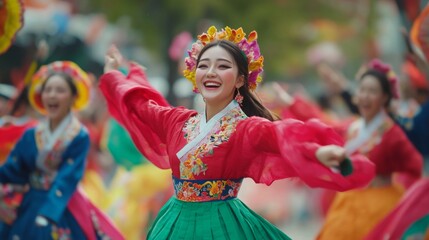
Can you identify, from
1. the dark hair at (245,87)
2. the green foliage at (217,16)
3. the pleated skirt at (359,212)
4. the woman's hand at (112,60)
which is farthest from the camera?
the green foliage at (217,16)

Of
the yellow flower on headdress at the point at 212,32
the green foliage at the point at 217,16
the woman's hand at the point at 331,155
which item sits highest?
the green foliage at the point at 217,16

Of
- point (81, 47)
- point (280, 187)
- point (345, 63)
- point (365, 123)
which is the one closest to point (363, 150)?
point (365, 123)

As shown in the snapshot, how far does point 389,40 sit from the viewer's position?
3039 centimetres

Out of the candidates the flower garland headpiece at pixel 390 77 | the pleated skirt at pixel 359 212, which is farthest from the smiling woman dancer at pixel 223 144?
the flower garland headpiece at pixel 390 77

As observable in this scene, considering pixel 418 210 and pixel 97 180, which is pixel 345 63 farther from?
pixel 418 210

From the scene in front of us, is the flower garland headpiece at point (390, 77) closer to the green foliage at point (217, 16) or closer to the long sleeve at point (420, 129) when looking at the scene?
the long sleeve at point (420, 129)

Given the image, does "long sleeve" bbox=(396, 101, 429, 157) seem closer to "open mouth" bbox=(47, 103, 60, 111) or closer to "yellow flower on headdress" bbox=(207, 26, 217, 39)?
"yellow flower on headdress" bbox=(207, 26, 217, 39)

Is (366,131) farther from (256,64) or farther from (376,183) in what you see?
(256,64)

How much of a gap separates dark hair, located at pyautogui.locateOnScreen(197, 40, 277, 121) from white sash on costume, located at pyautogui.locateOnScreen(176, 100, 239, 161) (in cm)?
14

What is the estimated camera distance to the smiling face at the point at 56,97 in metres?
7.20

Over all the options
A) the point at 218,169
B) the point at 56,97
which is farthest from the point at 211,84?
the point at 56,97

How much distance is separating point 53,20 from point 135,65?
9.75 m

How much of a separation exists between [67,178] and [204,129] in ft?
6.17

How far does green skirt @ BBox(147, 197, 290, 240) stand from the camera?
5113 mm
